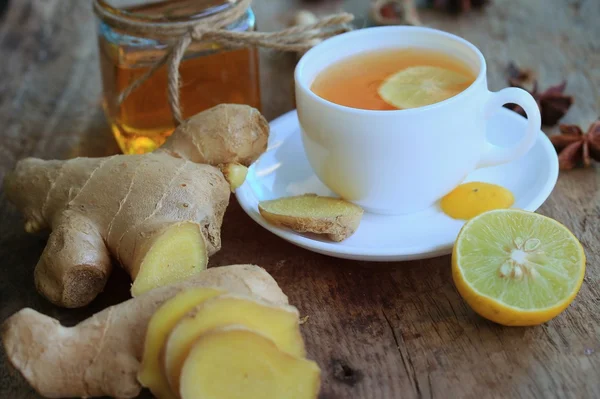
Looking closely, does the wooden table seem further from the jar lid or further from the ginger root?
the jar lid

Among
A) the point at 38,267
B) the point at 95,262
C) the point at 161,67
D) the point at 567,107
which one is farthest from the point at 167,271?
the point at 567,107

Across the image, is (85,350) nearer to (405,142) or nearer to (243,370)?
(243,370)

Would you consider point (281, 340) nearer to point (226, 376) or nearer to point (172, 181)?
point (226, 376)

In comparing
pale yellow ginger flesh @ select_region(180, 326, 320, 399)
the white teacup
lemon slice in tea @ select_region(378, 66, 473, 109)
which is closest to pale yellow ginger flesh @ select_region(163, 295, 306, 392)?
pale yellow ginger flesh @ select_region(180, 326, 320, 399)

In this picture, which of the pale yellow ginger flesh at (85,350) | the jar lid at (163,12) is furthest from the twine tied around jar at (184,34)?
the pale yellow ginger flesh at (85,350)

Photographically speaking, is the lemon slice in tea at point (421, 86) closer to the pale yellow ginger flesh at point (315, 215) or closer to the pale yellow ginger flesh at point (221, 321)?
the pale yellow ginger flesh at point (315, 215)
